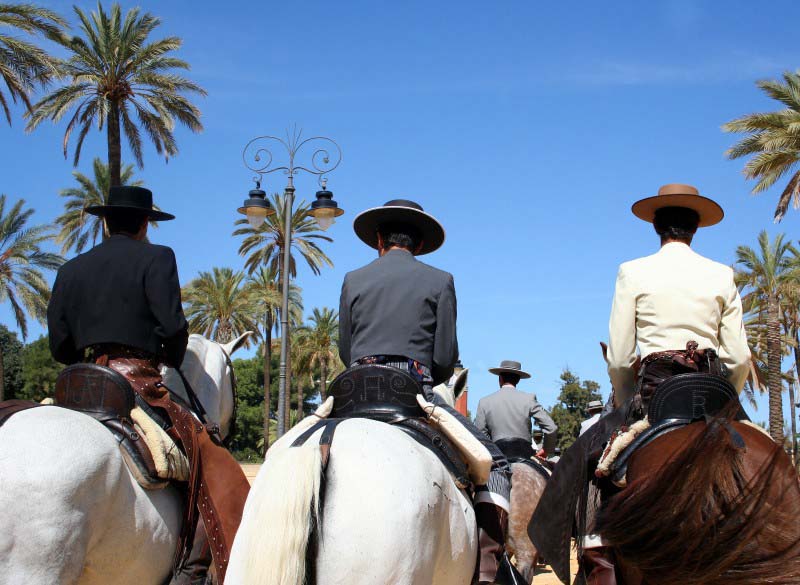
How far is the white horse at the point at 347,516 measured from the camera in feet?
11.3

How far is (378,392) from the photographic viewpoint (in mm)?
4691

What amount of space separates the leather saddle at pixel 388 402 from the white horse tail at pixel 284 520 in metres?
1.00

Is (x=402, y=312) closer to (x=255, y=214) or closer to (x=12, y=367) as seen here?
(x=255, y=214)

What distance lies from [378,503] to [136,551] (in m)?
2.12

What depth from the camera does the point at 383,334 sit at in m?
5.04

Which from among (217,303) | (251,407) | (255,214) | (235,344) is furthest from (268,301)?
(251,407)

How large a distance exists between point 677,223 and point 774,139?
20.0 metres

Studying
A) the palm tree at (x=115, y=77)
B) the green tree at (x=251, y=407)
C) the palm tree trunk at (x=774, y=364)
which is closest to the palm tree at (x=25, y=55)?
the palm tree at (x=115, y=77)

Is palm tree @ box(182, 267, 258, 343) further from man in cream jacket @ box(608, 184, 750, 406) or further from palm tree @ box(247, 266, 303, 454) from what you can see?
man in cream jacket @ box(608, 184, 750, 406)

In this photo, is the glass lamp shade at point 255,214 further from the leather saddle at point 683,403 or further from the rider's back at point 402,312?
the leather saddle at point 683,403

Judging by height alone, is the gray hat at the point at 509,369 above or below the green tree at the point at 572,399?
above

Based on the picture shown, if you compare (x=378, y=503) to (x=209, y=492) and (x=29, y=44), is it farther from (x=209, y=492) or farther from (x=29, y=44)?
(x=29, y=44)

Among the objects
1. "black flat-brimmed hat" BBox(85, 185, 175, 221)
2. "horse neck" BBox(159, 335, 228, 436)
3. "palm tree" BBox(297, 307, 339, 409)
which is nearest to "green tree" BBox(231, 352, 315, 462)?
"palm tree" BBox(297, 307, 339, 409)

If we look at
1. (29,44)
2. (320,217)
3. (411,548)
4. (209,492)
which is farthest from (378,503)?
(29,44)
